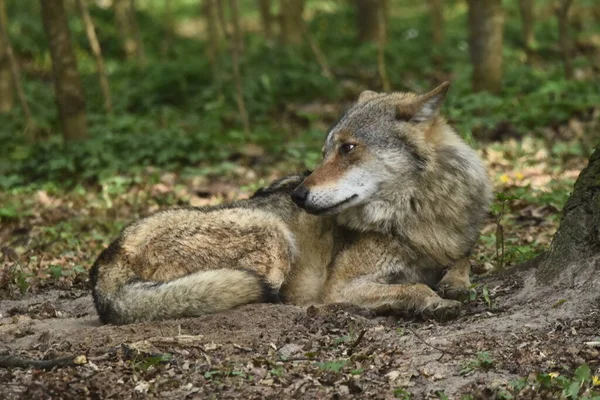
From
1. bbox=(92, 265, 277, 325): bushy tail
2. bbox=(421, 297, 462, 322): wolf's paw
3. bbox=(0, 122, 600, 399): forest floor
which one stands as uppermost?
→ bbox=(92, 265, 277, 325): bushy tail

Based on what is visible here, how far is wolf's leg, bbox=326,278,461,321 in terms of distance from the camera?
5.35 meters

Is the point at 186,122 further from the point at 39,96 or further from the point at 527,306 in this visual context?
the point at 527,306

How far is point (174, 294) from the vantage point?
5.45 metres

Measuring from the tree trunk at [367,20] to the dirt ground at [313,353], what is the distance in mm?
15605

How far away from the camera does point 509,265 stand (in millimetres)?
6816

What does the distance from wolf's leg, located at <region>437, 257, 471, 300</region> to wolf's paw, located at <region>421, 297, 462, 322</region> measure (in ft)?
1.13

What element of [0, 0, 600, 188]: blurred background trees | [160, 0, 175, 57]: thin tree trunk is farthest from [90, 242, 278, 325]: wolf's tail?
[160, 0, 175, 57]: thin tree trunk

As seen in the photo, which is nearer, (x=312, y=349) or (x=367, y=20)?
(x=312, y=349)

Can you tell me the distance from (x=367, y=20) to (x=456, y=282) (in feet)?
51.5

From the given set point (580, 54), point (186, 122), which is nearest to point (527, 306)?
point (186, 122)

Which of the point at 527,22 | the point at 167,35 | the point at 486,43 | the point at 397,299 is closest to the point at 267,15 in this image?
the point at 167,35

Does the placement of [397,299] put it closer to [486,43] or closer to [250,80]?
[486,43]

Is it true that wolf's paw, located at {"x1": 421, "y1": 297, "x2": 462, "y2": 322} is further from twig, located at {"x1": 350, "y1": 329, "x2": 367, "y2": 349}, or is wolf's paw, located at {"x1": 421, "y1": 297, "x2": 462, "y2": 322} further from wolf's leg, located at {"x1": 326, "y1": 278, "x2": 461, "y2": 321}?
twig, located at {"x1": 350, "y1": 329, "x2": 367, "y2": 349}

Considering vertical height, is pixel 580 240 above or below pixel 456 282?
above
